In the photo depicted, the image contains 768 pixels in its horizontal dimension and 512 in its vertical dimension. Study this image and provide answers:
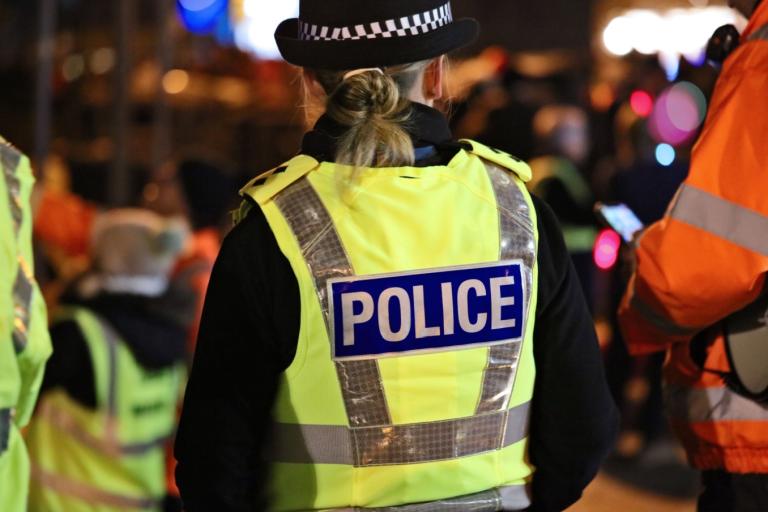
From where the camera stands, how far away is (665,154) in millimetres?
6625

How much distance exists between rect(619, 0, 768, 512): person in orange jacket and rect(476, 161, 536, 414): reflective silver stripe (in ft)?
1.75

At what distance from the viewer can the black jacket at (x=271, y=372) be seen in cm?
→ 206

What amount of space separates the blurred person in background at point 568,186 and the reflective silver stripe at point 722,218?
359cm

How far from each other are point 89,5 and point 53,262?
12725 mm

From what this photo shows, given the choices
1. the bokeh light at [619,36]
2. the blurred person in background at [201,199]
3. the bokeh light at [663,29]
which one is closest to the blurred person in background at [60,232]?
the blurred person in background at [201,199]

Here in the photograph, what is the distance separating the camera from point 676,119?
7930 mm

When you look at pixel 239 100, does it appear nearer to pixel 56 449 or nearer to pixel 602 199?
pixel 602 199

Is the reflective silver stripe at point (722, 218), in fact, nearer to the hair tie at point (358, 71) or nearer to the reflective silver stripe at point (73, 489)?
the hair tie at point (358, 71)

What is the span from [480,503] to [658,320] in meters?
0.79

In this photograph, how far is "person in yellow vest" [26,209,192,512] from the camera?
3670 mm

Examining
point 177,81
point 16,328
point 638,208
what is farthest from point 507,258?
point 177,81

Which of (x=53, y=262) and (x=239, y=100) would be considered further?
(x=239, y=100)

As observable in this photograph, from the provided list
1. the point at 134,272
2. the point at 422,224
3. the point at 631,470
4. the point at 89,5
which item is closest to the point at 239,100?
the point at 89,5

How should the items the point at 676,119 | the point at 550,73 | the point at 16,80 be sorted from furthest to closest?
1. the point at 16,80
2. the point at 550,73
3. the point at 676,119
